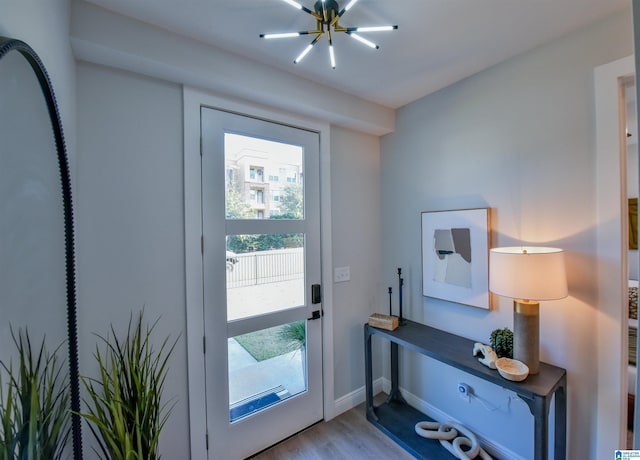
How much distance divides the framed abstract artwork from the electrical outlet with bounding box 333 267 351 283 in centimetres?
61

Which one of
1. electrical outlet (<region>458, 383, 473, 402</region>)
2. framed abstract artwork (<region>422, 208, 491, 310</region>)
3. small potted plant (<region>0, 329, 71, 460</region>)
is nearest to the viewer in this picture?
small potted plant (<region>0, 329, 71, 460</region>)

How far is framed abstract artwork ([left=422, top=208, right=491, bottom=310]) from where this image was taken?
5.88 ft

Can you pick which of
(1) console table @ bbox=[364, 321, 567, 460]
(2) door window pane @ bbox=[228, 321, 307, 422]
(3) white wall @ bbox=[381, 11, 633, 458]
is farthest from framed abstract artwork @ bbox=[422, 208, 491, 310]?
(2) door window pane @ bbox=[228, 321, 307, 422]

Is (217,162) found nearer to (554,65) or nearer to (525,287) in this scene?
(525,287)

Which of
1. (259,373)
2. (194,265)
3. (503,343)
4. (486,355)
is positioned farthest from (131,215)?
(503,343)

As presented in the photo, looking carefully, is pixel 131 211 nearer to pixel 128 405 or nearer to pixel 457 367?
pixel 128 405

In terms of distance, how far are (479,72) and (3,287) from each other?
2.49 m

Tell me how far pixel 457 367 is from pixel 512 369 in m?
0.28

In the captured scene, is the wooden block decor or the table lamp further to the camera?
the wooden block decor

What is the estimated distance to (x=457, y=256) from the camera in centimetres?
192

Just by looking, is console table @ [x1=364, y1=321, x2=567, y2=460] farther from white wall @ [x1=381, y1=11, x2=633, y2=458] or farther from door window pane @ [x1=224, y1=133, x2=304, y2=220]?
door window pane @ [x1=224, y1=133, x2=304, y2=220]

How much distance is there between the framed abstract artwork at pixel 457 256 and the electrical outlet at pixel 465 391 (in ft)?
1.97

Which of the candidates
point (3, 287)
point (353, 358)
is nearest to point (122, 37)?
point (3, 287)

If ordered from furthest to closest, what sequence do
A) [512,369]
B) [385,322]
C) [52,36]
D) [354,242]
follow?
[354,242]
[385,322]
[512,369]
[52,36]
